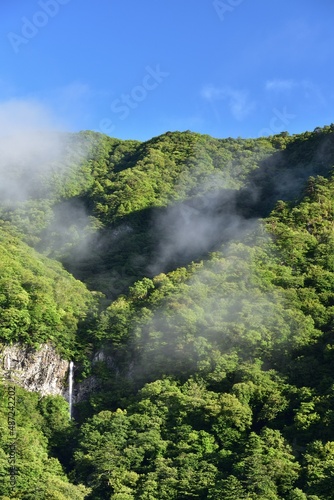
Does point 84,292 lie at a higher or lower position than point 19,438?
higher

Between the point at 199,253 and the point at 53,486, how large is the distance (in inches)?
2084

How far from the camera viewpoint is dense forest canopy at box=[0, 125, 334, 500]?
51906 mm

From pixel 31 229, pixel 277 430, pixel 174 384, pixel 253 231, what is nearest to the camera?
pixel 277 430

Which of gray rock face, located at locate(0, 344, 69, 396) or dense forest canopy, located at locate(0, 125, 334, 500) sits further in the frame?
gray rock face, located at locate(0, 344, 69, 396)

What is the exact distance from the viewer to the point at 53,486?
4884 cm

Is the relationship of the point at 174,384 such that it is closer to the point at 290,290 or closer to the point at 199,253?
the point at 290,290

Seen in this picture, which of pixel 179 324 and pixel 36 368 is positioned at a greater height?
pixel 179 324

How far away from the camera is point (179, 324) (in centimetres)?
7000

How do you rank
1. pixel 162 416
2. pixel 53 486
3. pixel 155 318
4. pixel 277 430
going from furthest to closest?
pixel 155 318 → pixel 162 416 → pixel 277 430 → pixel 53 486

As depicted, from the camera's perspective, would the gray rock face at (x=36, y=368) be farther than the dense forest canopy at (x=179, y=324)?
Yes

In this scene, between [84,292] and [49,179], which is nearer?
[84,292]

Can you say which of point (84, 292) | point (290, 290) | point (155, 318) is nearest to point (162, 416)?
point (155, 318)

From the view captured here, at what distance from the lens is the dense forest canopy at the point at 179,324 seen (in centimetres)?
5191

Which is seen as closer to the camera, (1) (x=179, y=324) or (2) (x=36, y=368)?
(1) (x=179, y=324)
